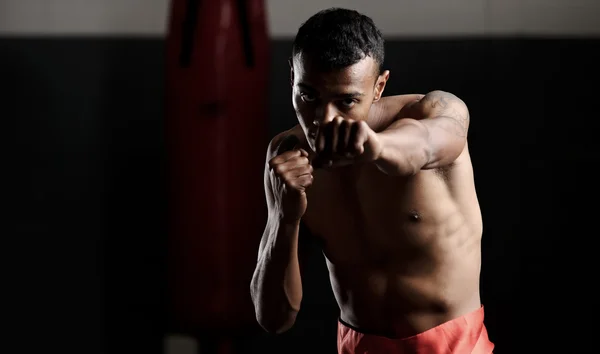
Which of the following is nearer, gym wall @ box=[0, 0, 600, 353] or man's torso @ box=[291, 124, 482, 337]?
man's torso @ box=[291, 124, 482, 337]

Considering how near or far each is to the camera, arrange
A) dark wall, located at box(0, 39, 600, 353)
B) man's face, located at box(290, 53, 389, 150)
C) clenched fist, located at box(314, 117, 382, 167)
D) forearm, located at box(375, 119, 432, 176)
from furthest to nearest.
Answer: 1. dark wall, located at box(0, 39, 600, 353)
2. man's face, located at box(290, 53, 389, 150)
3. forearm, located at box(375, 119, 432, 176)
4. clenched fist, located at box(314, 117, 382, 167)

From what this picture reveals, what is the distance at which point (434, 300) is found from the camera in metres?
1.67

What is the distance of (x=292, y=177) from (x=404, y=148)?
206mm

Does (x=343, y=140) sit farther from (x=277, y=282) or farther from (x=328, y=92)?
(x=277, y=282)

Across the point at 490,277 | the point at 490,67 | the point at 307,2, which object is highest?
the point at 307,2

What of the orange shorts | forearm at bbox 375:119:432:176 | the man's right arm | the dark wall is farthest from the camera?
the dark wall

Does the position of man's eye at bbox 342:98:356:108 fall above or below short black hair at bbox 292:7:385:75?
below

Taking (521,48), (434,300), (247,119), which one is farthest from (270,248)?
(521,48)

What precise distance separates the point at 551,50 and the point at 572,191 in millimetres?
520

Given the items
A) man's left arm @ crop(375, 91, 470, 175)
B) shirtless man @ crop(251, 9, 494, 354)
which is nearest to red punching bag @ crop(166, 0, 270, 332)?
shirtless man @ crop(251, 9, 494, 354)

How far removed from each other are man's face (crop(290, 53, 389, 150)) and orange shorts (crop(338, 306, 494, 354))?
0.52 m

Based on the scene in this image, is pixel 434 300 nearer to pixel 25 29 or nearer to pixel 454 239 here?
pixel 454 239

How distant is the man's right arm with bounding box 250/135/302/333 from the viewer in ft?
5.07

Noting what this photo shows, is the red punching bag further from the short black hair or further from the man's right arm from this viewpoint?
the short black hair
